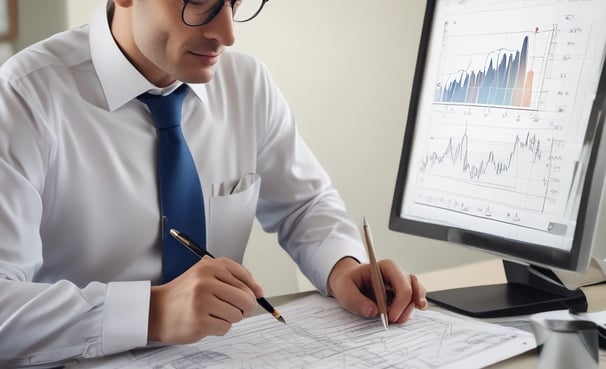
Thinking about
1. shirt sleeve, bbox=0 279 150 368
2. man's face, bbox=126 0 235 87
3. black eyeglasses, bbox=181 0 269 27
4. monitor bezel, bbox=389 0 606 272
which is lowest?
shirt sleeve, bbox=0 279 150 368

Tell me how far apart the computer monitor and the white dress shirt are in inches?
8.0

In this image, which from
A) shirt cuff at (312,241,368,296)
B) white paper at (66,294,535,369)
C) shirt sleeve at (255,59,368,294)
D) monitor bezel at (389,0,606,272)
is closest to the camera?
white paper at (66,294,535,369)

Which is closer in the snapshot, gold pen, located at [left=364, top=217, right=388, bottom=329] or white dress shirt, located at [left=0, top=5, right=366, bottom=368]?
white dress shirt, located at [left=0, top=5, right=366, bottom=368]

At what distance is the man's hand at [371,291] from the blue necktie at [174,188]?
0.25 m

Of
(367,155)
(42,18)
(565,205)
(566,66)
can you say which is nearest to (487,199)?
(565,205)

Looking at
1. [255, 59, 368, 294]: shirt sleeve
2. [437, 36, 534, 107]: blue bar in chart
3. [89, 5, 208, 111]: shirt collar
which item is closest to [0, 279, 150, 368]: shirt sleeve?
[89, 5, 208, 111]: shirt collar

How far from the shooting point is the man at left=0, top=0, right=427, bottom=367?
103 centimetres

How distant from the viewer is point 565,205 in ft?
3.79

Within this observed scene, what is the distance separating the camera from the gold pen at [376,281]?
3.82ft

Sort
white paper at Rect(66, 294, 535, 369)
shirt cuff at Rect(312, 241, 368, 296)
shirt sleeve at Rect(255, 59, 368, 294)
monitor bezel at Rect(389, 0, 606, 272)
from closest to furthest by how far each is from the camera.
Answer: white paper at Rect(66, 294, 535, 369)
monitor bezel at Rect(389, 0, 606, 272)
shirt cuff at Rect(312, 241, 368, 296)
shirt sleeve at Rect(255, 59, 368, 294)

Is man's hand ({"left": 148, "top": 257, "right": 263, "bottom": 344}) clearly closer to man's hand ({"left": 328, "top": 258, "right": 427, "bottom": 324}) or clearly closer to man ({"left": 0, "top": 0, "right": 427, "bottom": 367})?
man ({"left": 0, "top": 0, "right": 427, "bottom": 367})

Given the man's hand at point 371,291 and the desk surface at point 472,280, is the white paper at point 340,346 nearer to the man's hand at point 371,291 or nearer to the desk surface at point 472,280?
the man's hand at point 371,291

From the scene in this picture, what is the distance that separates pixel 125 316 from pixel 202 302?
11 cm

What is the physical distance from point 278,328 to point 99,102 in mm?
482
